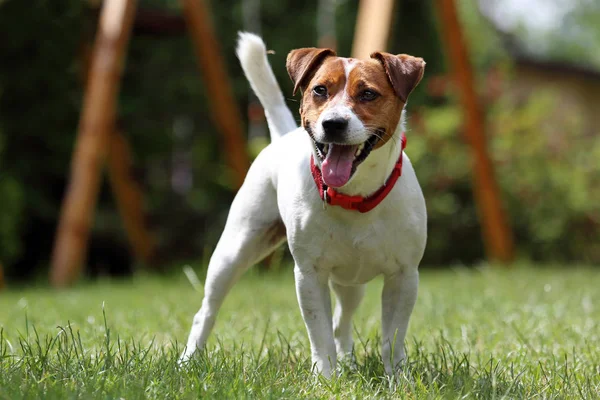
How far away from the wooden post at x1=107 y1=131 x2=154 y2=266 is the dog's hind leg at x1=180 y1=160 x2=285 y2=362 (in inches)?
280

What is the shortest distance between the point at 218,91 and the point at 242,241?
591 centimetres

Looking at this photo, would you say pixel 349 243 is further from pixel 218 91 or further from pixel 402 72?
pixel 218 91

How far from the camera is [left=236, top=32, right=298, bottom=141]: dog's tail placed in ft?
13.1

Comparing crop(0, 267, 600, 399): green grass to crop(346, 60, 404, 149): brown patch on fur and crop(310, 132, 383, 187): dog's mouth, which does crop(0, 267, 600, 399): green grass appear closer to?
crop(310, 132, 383, 187): dog's mouth

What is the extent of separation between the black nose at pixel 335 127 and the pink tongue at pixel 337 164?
0.34ft

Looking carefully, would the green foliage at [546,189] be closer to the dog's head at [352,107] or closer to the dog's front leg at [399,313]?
the dog's front leg at [399,313]

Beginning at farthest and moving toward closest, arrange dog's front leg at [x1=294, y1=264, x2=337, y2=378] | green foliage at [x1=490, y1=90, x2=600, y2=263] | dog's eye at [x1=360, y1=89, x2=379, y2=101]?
green foliage at [x1=490, y1=90, x2=600, y2=263], dog's front leg at [x1=294, y1=264, x2=337, y2=378], dog's eye at [x1=360, y1=89, x2=379, y2=101]

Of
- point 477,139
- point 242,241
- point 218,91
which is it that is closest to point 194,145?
point 218,91

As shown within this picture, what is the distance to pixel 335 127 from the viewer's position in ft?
9.75

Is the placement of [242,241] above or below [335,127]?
below

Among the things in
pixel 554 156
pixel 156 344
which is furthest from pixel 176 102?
pixel 156 344

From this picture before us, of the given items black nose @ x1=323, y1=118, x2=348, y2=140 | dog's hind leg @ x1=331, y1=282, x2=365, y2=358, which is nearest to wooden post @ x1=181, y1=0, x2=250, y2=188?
dog's hind leg @ x1=331, y1=282, x2=365, y2=358

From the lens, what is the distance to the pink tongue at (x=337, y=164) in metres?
3.02

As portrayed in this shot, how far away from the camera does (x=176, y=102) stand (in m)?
12.8
